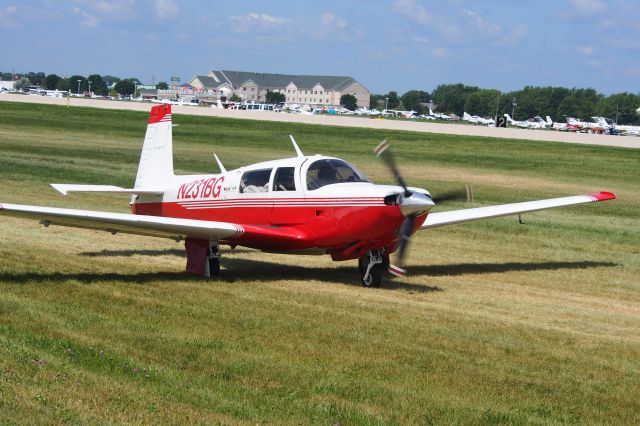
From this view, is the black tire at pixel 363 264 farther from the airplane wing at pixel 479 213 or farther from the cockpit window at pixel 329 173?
the airplane wing at pixel 479 213

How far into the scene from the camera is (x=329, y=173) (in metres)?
14.7

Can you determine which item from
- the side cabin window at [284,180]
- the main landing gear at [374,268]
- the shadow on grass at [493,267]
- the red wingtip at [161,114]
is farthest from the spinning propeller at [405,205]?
the red wingtip at [161,114]

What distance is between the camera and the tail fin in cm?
1783

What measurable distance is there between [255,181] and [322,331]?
16.0 feet

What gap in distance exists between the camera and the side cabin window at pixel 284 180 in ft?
48.5

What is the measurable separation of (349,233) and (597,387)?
5410mm

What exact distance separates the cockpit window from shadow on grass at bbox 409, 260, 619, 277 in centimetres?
250

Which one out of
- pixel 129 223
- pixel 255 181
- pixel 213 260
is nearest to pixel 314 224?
pixel 255 181

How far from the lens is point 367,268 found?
14.6 meters

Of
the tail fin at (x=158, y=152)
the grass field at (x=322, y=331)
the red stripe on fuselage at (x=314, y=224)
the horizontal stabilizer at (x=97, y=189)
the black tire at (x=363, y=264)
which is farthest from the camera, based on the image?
the tail fin at (x=158, y=152)

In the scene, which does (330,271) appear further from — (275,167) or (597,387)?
(597,387)

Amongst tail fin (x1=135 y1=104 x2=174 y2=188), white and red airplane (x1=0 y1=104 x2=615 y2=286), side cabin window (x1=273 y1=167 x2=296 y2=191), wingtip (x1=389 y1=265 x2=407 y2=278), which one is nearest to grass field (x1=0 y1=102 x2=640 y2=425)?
wingtip (x1=389 y1=265 x2=407 y2=278)

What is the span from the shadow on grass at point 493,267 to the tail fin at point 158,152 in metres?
4.73

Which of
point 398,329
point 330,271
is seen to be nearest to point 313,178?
point 330,271
